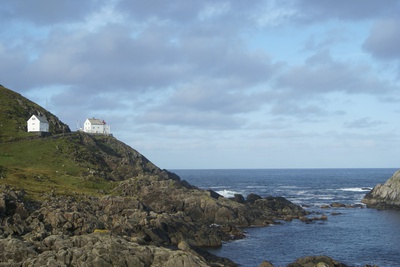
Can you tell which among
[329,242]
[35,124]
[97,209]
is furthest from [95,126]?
[329,242]

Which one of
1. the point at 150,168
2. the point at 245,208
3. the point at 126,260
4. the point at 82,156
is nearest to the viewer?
the point at 126,260

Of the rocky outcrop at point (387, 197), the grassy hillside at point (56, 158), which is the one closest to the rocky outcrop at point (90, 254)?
the grassy hillside at point (56, 158)

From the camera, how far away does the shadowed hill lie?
14888 cm

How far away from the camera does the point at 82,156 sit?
13888 cm

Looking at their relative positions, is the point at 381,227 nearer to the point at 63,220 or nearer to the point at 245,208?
the point at 245,208

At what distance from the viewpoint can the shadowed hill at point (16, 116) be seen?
14888cm

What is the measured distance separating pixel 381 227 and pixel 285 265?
1837 inches

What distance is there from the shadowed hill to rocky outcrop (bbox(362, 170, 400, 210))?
375ft

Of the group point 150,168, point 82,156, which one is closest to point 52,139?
point 82,156

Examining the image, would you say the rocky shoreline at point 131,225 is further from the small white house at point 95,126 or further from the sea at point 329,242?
the small white house at point 95,126

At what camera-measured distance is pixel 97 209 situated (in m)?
88.4

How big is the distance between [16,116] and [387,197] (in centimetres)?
13367

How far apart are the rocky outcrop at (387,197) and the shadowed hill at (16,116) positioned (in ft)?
375

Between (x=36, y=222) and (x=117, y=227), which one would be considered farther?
(x=117, y=227)
